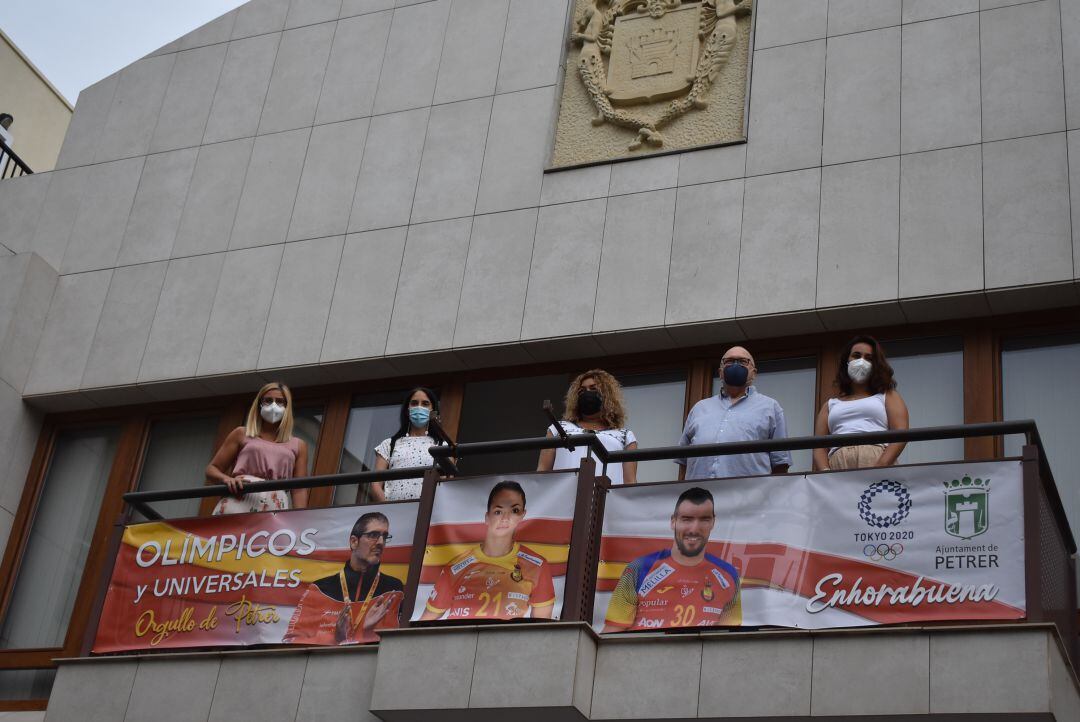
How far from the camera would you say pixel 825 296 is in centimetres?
1112

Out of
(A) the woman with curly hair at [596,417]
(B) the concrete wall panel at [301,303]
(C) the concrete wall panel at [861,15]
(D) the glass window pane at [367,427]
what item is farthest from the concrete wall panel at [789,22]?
(D) the glass window pane at [367,427]

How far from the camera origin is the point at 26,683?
1262 centimetres

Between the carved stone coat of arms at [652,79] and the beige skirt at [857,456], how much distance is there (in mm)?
3334

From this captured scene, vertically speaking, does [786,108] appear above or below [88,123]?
below

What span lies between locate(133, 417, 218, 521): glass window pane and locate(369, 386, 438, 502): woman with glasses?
8.87 ft

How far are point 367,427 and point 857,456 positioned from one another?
16.0 feet

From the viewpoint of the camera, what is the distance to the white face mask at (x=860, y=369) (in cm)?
998

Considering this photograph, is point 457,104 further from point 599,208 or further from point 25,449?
point 25,449

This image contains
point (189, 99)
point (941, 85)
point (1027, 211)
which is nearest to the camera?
point (1027, 211)

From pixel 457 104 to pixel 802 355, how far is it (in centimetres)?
392

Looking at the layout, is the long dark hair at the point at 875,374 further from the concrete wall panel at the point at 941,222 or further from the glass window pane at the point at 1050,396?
the glass window pane at the point at 1050,396

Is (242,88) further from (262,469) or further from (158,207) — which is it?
(262,469)

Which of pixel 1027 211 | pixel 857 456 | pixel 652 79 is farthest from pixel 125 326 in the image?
pixel 1027 211

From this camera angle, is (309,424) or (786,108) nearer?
(786,108)
